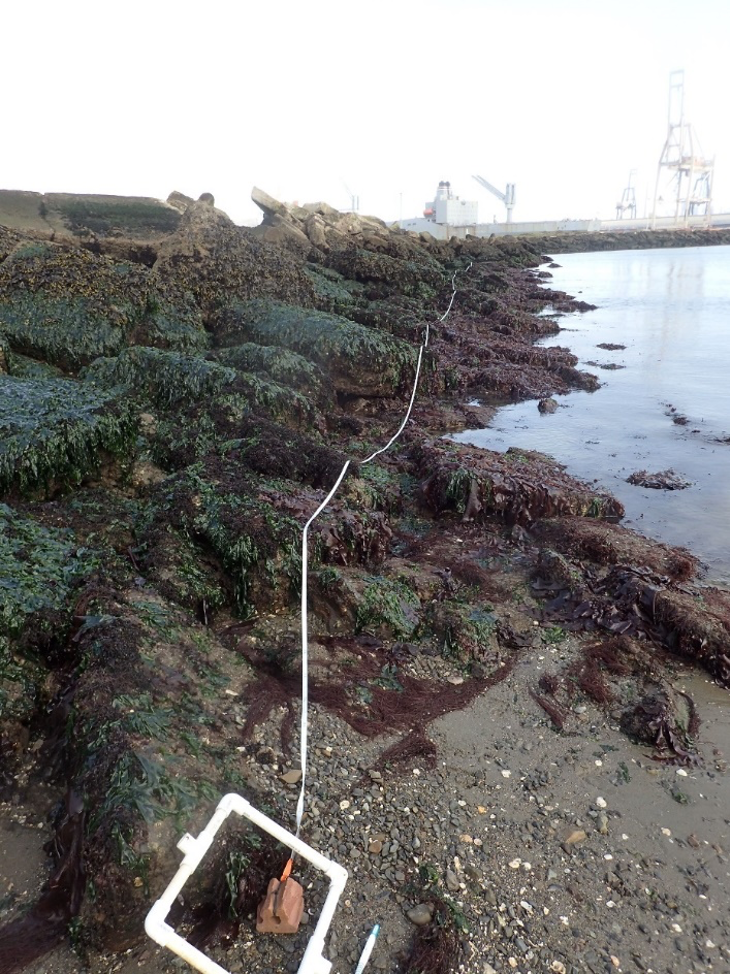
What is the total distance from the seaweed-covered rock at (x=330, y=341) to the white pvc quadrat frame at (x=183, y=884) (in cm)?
615

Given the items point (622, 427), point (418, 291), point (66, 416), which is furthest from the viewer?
point (418, 291)

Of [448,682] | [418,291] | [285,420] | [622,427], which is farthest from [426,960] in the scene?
[418,291]

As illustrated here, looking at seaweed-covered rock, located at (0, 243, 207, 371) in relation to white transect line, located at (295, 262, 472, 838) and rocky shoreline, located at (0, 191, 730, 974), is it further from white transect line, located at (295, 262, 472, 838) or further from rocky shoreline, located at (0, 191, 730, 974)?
white transect line, located at (295, 262, 472, 838)

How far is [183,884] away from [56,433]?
3340 millimetres

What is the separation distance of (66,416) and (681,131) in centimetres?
11270

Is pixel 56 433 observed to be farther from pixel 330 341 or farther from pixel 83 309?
pixel 330 341

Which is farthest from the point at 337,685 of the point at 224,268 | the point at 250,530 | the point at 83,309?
the point at 224,268

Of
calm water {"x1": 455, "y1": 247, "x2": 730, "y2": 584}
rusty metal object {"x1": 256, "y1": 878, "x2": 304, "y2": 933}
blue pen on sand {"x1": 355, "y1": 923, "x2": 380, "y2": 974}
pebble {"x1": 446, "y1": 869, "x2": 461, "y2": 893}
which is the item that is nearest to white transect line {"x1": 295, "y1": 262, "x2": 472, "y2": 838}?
rusty metal object {"x1": 256, "y1": 878, "x2": 304, "y2": 933}

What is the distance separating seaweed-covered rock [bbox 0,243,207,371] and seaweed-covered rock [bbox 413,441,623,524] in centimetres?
365

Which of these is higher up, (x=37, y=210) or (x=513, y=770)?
(x=37, y=210)

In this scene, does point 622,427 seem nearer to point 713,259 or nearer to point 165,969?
point 165,969

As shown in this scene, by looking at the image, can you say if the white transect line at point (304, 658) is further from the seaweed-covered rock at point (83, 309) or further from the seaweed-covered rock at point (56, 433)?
the seaweed-covered rock at point (83, 309)

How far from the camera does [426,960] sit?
1.97 meters

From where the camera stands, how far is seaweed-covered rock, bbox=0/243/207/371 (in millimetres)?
6730
